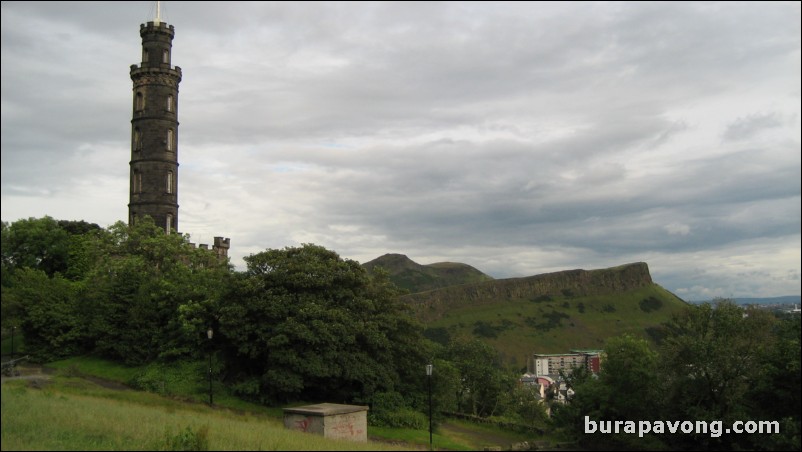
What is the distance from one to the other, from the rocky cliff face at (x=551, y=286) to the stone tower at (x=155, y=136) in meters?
81.0

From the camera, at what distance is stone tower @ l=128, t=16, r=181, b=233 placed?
49.6 meters

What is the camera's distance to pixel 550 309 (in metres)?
133

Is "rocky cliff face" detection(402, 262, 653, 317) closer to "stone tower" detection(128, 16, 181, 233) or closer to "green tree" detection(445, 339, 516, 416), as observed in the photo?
"green tree" detection(445, 339, 516, 416)

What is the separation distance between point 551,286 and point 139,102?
4270 inches

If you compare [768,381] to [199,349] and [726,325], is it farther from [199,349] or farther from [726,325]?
[199,349]

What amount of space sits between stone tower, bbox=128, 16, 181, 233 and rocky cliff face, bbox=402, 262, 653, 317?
81.0 metres

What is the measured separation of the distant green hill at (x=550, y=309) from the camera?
117m

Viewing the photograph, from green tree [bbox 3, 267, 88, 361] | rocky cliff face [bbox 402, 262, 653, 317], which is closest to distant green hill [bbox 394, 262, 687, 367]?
rocky cliff face [bbox 402, 262, 653, 317]

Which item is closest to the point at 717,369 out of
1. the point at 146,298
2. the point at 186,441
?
the point at 186,441

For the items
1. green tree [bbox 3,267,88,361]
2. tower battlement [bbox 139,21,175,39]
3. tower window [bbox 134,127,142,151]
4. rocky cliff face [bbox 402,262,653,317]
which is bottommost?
green tree [bbox 3,267,88,361]

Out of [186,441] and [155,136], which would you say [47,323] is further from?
[186,441]

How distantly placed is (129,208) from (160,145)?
529 centimetres

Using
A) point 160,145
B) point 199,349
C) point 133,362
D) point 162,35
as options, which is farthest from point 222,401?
point 162,35

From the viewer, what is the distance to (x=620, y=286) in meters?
146
